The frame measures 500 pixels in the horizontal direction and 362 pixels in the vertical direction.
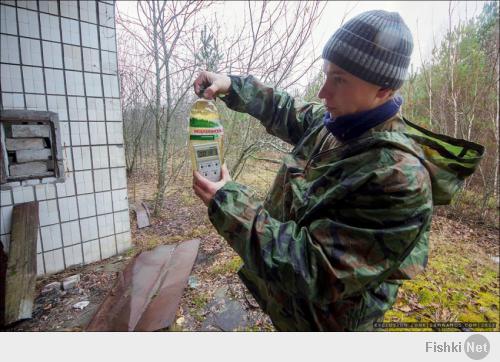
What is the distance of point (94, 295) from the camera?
59.4 inches

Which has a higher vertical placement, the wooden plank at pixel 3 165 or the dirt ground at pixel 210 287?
→ the wooden plank at pixel 3 165

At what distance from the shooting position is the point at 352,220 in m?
0.65

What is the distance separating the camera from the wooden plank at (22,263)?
53.9 inches

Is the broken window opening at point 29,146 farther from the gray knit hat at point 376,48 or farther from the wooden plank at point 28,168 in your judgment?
the gray knit hat at point 376,48

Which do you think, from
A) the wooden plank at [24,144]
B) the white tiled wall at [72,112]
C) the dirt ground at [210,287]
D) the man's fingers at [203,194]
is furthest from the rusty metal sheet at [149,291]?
the man's fingers at [203,194]

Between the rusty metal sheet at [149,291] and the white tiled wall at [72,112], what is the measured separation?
32 centimetres

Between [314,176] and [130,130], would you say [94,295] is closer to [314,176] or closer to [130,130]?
[130,130]

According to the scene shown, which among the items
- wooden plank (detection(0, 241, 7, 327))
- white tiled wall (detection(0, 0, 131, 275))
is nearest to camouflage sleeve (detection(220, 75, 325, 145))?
white tiled wall (detection(0, 0, 131, 275))

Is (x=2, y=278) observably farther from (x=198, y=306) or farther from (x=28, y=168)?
(x=198, y=306)

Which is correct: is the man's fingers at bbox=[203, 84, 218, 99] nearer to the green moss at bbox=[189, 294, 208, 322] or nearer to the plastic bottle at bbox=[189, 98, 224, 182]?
the plastic bottle at bbox=[189, 98, 224, 182]

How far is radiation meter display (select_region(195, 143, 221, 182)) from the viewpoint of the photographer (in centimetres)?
78

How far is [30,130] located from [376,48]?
181 cm

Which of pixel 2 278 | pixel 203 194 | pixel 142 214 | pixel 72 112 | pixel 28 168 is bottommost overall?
pixel 2 278

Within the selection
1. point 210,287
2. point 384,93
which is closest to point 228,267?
point 210,287
